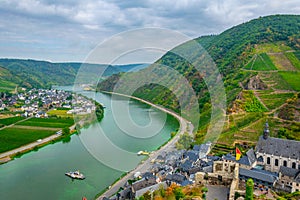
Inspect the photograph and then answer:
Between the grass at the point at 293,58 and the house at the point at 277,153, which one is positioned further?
the grass at the point at 293,58

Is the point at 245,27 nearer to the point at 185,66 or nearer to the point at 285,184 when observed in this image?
the point at 185,66

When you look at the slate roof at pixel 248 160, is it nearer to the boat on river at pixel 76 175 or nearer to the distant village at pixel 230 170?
the distant village at pixel 230 170

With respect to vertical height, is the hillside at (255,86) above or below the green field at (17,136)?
above

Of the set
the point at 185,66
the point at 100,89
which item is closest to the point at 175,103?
the point at 185,66

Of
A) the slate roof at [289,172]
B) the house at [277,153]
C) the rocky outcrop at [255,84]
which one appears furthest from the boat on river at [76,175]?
the rocky outcrop at [255,84]

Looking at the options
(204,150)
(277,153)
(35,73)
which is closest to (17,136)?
(204,150)

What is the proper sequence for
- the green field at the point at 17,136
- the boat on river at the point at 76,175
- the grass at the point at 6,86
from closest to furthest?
1. the boat on river at the point at 76,175
2. the green field at the point at 17,136
3. the grass at the point at 6,86
